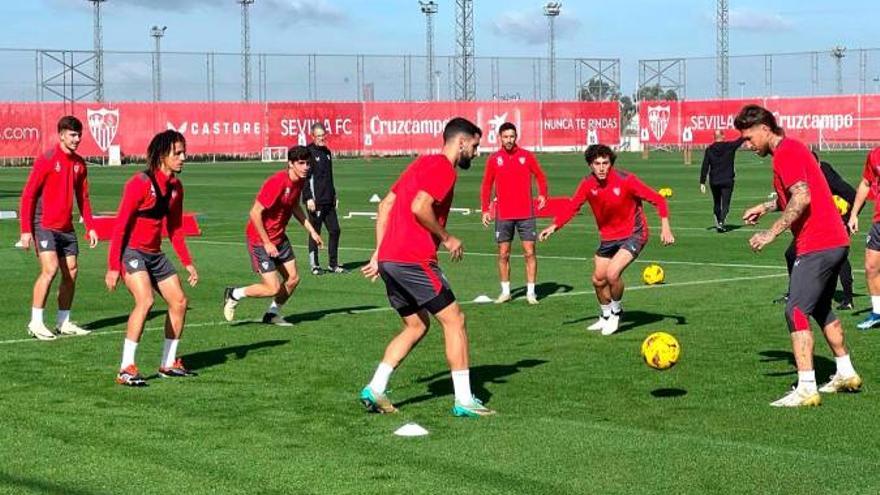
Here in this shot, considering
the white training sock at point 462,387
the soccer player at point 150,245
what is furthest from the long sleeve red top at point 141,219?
the white training sock at point 462,387

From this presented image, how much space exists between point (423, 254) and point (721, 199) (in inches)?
827

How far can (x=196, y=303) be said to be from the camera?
19.1 m

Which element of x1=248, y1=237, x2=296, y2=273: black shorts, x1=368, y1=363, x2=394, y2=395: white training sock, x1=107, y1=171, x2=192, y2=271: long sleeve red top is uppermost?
x1=107, y1=171, x2=192, y2=271: long sleeve red top

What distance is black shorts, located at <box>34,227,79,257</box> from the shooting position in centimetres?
1622

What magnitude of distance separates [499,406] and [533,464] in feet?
7.07

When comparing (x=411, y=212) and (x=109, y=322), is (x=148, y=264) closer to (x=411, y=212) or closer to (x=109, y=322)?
(x=411, y=212)

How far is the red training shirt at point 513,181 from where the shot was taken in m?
19.2

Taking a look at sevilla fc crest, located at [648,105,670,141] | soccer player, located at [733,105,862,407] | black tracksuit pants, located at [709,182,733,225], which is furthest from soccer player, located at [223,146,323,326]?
sevilla fc crest, located at [648,105,670,141]

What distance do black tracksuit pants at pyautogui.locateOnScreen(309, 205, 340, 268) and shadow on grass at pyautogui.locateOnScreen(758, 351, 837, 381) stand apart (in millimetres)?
10293

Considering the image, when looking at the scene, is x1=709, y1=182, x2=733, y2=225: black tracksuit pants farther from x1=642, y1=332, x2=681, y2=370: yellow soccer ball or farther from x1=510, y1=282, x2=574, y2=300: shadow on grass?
x1=642, y1=332, x2=681, y2=370: yellow soccer ball

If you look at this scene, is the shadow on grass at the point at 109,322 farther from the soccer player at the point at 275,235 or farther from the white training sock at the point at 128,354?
the white training sock at the point at 128,354

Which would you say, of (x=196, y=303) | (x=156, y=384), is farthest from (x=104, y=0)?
(x=156, y=384)

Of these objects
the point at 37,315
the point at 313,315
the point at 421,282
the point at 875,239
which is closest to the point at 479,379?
the point at 421,282

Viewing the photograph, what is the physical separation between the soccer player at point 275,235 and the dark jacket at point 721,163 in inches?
653
